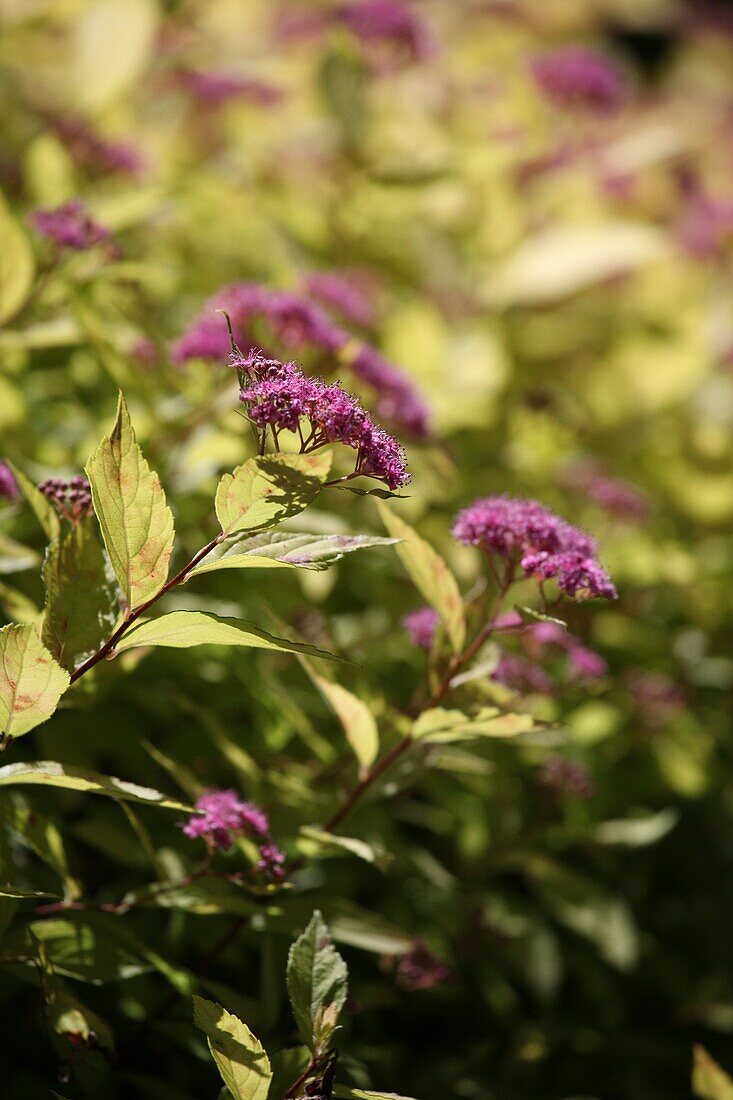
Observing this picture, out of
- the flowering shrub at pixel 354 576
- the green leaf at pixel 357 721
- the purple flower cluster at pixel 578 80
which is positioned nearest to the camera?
the flowering shrub at pixel 354 576

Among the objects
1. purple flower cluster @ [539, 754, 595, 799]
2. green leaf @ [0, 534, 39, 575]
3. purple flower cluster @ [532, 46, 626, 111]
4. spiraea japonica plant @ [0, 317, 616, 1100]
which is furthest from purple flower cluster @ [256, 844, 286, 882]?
purple flower cluster @ [532, 46, 626, 111]

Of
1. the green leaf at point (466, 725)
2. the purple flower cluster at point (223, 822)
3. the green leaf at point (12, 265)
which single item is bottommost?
the purple flower cluster at point (223, 822)

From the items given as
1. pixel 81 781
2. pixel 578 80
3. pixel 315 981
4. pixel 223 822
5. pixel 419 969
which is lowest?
pixel 419 969

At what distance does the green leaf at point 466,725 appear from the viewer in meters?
0.83

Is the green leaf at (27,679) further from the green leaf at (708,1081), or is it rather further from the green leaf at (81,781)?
the green leaf at (708,1081)

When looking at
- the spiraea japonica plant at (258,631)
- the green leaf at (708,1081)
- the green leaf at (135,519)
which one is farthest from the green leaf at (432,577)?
the green leaf at (708,1081)

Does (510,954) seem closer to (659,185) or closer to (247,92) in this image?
(247,92)

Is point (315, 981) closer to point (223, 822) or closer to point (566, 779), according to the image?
point (223, 822)

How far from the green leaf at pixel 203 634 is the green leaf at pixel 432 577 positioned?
7.3 inches

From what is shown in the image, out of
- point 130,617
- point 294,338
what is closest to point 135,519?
point 130,617

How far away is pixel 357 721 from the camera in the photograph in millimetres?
909

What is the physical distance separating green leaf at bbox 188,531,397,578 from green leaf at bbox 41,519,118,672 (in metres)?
0.13

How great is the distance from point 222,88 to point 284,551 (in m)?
1.54

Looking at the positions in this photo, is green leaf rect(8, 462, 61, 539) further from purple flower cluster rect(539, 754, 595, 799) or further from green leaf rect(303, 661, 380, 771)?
purple flower cluster rect(539, 754, 595, 799)
